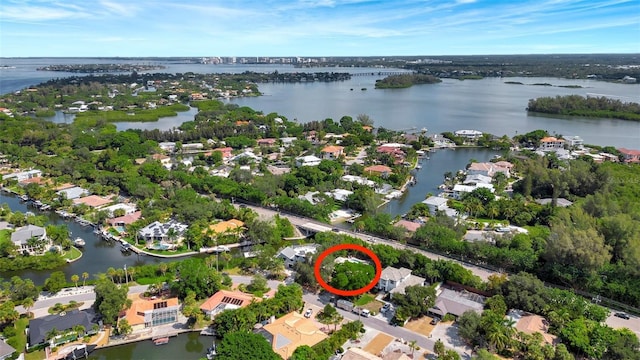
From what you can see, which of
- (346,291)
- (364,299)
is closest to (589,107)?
(364,299)

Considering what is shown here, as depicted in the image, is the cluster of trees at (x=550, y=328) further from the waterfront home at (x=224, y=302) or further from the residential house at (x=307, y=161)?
the residential house at (x=307, y=161)

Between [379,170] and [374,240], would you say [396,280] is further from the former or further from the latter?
[379,170]

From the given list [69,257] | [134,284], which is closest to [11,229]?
[69,257]

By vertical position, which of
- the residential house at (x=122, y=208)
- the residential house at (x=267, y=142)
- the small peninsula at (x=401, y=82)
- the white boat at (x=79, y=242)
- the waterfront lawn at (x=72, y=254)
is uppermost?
the small peninsula at (x=401, y=82)

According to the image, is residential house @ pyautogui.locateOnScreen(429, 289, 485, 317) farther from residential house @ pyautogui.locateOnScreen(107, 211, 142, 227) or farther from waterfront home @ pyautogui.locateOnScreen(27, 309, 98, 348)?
residential house @ pyautogui.locateOnScreen(107, 211, 142, 227)

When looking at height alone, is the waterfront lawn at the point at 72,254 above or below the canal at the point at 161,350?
above

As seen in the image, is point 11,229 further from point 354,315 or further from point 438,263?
point 438,263

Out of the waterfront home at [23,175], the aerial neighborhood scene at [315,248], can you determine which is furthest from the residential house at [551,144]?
the waterfront home at [23,175]

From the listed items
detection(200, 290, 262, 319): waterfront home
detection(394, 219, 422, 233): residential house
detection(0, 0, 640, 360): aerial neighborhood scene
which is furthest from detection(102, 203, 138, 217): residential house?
detection(394, 219, 422, 233): residential house
